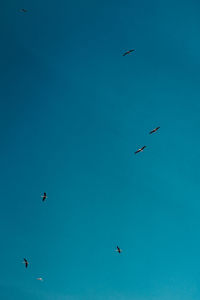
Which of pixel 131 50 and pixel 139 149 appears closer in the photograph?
pixel 139 149

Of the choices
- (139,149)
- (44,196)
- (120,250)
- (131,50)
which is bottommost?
(120,250)

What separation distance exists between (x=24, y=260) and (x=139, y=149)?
2381 centimetres

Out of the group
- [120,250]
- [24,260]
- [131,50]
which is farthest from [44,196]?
[131,50]

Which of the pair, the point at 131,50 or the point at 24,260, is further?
the point at 131,50

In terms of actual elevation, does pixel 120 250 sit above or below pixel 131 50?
below

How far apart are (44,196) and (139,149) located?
15505 millimetres

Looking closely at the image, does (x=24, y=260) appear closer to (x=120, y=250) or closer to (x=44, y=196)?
(x=44, y=196)

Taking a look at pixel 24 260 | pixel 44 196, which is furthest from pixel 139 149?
pixel 24 260

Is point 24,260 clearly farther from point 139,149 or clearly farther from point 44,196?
point 139,149

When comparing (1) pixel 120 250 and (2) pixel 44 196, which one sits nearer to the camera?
(2) pixel 44 196

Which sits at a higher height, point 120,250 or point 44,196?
point 44,196

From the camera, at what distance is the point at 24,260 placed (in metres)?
48.8

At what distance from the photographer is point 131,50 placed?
52.2 meters

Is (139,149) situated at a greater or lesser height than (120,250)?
greater
